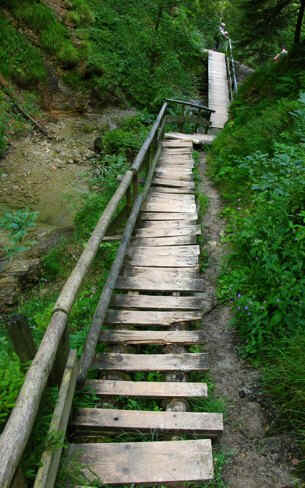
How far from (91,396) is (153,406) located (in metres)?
0.51

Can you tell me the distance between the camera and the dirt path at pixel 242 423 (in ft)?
7.94

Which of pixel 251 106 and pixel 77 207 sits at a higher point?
pixel 251 106

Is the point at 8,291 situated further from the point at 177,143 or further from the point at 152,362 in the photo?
the point at 177,143

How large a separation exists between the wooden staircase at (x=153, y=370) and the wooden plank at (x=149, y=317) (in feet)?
0.03

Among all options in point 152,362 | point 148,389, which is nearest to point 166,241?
A: point 152,362

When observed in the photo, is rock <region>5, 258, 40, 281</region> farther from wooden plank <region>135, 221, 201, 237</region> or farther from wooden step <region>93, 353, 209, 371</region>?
wooden step <region>93, 353, 209, 371</region>

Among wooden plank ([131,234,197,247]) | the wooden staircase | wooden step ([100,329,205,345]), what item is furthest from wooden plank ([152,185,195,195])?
wooden step ([100,329,205,345])

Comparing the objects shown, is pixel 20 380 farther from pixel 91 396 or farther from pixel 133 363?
pixel 133 363

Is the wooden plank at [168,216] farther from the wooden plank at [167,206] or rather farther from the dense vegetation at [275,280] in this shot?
the dense vegetation at [275,280]

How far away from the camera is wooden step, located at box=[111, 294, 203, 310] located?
3736 millimetres

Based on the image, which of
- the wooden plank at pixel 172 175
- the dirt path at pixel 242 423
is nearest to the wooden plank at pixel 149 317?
the dirt path at pixel 242 423

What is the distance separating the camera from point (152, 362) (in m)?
3.06

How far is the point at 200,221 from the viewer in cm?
608

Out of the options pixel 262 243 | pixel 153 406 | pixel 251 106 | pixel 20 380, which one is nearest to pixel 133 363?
pixel 153 406
